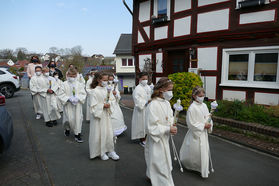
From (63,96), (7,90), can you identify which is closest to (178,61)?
(63,96)

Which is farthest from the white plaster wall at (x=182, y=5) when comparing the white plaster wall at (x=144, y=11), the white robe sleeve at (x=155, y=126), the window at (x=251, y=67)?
the white robe sleeve at (x=155, y=126)

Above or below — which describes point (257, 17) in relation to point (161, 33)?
below

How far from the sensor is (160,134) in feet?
10.0

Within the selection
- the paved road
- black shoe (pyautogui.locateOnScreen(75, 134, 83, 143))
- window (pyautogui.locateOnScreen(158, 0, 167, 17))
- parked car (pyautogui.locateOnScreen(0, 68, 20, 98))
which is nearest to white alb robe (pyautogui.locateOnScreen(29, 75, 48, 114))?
the paved road

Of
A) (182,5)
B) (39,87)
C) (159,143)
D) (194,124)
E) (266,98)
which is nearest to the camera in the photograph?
(159,143)

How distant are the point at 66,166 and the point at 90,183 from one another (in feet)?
2.96

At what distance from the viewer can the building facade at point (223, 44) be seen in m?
7.66

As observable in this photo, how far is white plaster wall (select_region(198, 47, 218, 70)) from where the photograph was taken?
903cm

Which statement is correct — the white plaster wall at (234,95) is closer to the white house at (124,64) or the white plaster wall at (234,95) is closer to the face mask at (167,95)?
the face mask at (167,95)

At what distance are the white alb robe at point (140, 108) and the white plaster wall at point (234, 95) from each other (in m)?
4.69

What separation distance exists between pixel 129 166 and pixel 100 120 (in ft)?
3.78

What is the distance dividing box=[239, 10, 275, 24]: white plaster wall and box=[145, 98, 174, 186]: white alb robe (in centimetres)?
685

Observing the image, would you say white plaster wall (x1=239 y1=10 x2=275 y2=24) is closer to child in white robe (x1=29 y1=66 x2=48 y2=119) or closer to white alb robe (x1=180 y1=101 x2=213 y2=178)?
white alb robe (x1=180 y1=101 x2=213 y2=178)

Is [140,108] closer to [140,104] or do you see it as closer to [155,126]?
[140,104]
